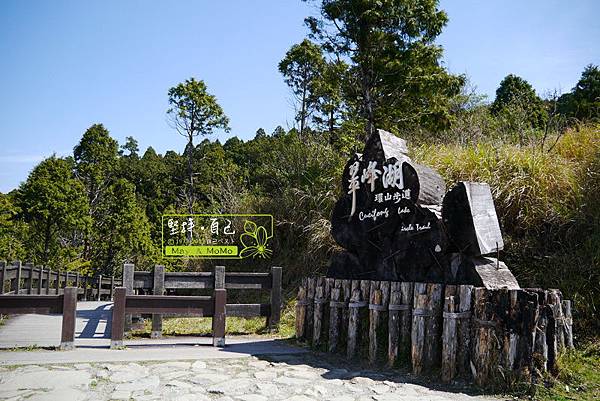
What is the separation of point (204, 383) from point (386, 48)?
11.2 m

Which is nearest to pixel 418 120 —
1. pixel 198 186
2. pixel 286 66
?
pixel 286 66

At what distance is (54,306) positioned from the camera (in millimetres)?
7547

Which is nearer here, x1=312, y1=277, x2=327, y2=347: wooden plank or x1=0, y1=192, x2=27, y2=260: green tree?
x1=312, y1=277, x2=327, y2=347: wooden plank

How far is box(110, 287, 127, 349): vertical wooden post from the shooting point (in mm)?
7543

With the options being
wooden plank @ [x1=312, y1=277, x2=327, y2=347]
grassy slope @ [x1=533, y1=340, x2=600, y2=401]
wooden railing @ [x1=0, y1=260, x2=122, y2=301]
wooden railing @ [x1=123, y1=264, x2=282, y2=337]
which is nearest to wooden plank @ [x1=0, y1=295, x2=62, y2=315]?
wooden railing @ [x1=123, y1=264, x2=282, y2=337]

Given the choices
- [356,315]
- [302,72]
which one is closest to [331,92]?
[302,72]

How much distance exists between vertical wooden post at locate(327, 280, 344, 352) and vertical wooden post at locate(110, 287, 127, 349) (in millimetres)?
3101

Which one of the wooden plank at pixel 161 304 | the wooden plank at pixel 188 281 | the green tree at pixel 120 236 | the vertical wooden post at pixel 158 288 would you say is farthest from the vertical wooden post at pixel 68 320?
the green tree at pixel 120 236

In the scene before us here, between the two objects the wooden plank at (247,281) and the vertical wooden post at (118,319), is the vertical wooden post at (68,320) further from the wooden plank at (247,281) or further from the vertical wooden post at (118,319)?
the wooden plank at (247,281)

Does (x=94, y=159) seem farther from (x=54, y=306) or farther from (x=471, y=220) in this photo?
(x=471, y=220)

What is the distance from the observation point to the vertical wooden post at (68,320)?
728 centimetres

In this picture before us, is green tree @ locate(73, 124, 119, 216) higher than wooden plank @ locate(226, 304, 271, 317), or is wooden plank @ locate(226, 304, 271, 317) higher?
green tree @ locate(73, 124, 119, 216)

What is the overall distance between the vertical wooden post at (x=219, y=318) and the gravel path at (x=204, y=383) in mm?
1381

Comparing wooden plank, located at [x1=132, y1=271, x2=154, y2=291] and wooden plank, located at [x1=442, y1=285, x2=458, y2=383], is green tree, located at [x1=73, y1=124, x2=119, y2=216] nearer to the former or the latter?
wooden plank, located at [x1=132, y1=271, x2=154, y2=291]
